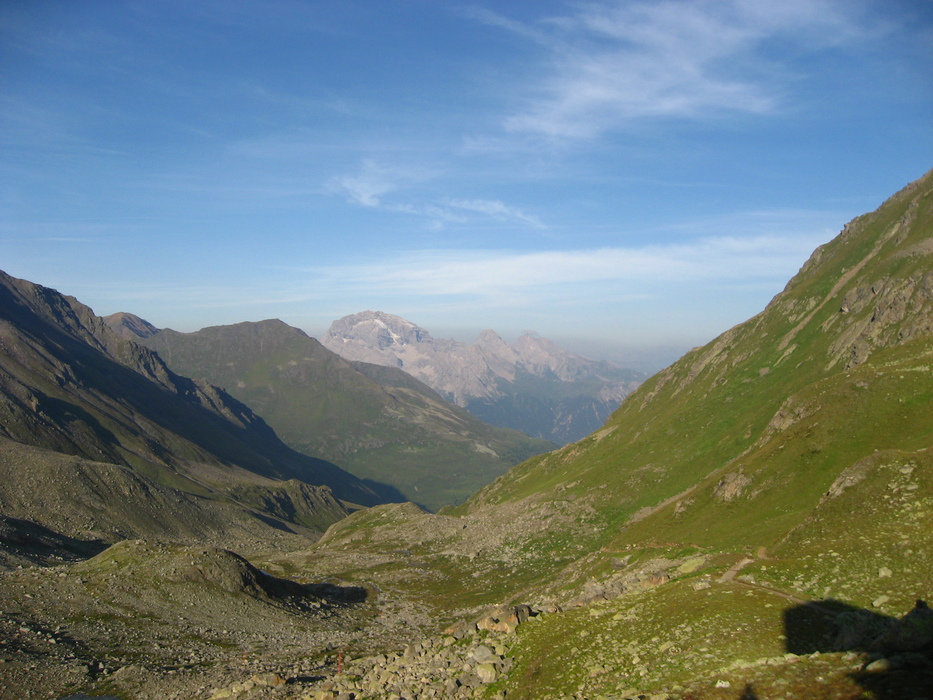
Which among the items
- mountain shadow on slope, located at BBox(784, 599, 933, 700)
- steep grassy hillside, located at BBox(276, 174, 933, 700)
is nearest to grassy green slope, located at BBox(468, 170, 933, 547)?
steep grassy hillside, located at BBox(276, 174, 933, 700)

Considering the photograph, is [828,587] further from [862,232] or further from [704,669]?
[862,232]

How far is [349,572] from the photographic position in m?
132

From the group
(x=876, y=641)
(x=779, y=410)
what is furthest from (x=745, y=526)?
(x=876, y=641)

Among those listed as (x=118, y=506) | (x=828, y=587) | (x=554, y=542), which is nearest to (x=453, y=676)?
(x=828, y=587)

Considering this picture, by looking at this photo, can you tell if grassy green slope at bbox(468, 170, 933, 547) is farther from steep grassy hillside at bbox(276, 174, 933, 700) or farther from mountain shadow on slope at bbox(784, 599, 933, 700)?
mountain shadow on slope at bbox(784, 599, 933, 700)

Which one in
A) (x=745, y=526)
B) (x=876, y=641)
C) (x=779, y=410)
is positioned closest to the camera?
(x=876, y=641)

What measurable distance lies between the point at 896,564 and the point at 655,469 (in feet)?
311

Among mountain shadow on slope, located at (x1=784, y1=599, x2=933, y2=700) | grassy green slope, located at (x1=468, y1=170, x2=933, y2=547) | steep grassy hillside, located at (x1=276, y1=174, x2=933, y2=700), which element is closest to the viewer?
mountain shadow on slope, located at (x1=784, y1=599, x2=933, y2=700)

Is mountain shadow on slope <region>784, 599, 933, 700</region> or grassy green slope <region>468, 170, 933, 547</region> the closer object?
mountain shadow on slope <region>784, 599, 933, 700</region>

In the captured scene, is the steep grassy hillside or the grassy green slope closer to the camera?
the steep grassy hillside

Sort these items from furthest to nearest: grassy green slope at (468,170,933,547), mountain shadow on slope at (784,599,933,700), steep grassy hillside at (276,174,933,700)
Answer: grassy green slope at (468,170,933,547) → steep grassy hillside at (276,174,933,700) → mountain shadow on slope at (784,599,933,700)

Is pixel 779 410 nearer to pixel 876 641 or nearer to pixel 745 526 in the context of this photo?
pixel 745 526

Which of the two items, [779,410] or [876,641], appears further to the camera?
[779,410]

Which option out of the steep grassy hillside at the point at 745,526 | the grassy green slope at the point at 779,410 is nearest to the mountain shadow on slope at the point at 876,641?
the steep grassy hillside at the point at 745,526
